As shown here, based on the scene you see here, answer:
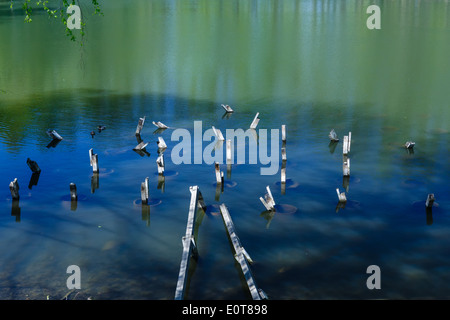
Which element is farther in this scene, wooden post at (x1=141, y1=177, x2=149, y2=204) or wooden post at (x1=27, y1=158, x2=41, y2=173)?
wooden post at (x1=27, y1=158, x2=41, y2=173)

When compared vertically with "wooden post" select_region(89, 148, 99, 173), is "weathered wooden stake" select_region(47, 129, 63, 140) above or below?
above

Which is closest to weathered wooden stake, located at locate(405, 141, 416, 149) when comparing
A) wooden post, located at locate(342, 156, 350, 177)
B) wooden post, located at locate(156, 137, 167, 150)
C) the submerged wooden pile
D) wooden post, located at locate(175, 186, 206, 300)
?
the submerged wooden pile

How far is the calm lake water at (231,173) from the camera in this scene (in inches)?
669

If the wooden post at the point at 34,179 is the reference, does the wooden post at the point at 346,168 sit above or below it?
above

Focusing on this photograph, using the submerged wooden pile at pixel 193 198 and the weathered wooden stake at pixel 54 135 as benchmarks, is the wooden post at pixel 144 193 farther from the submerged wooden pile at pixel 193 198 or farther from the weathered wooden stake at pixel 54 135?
the weathered wooden stake at pixel 54 135

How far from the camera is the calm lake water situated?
16984 millimetres

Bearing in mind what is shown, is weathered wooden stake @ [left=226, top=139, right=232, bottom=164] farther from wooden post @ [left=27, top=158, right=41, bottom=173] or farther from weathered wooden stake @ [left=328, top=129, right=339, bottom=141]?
wooden post @ [left=27, top=158, right=41, bottom=173]

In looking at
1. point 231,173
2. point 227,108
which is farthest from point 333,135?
point 227,108

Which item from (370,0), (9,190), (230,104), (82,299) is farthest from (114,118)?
(370,0)

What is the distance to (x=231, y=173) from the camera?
25531 mm

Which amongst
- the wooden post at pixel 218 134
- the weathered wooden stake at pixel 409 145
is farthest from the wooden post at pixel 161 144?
the weathered wooden stake at pixel 409 145

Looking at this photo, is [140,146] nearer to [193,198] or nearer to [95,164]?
[95,164]

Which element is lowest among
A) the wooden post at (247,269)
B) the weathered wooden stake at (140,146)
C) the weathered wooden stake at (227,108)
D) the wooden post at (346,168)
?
the wooden post at (247,269)
